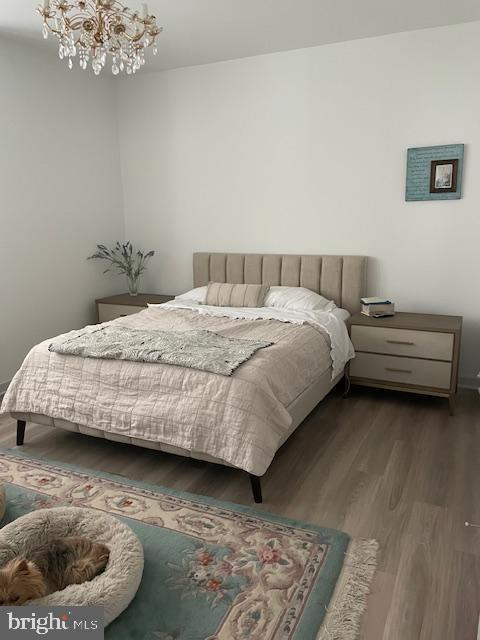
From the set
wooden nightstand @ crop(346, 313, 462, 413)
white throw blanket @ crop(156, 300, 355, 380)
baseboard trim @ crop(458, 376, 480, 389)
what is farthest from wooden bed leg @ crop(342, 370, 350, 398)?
baseboard trim @ crop(458, 376, 480, 389)

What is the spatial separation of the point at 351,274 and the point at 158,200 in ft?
6.76

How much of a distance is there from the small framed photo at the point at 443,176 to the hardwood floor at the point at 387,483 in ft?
5.05

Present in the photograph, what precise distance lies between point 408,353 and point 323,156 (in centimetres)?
173

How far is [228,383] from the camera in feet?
7.77

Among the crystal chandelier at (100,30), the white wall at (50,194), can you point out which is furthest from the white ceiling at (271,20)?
the crystal chandelier at (100,30)

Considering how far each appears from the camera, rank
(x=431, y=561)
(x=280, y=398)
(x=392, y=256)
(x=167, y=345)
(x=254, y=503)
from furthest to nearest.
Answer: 1. (x=392, y=256)
2. (x=167, y=345)
3. (x=280, y=398)
4. (x=254, y=503)
5. (x=431, y=561)

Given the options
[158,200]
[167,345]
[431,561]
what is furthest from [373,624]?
[158,200]

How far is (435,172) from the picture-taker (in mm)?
3615

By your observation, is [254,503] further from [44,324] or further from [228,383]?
[44,324]

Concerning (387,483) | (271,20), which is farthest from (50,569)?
(271,20)

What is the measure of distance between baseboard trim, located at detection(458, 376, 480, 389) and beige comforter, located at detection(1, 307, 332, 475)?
1306 mm

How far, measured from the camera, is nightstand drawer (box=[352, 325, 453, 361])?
331 cm

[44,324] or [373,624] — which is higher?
[44,324]

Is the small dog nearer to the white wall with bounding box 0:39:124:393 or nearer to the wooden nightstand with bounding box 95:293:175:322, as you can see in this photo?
the white wall with bounding box 0:39:124:393
